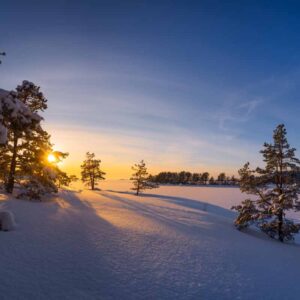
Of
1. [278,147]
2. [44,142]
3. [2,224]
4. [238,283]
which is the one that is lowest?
[238,283]

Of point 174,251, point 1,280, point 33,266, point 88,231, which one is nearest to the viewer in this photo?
point 1,280

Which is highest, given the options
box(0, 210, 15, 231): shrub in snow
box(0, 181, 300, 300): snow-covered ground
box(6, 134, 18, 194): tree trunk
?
box(6, 134, 18, 194): tree trunk

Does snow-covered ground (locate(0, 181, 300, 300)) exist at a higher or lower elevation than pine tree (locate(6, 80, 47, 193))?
lower

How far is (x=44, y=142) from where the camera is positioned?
65.0 ft

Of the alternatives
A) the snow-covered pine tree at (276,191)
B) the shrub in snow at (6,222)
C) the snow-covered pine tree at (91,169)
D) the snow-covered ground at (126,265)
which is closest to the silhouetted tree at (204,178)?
the snow-covered pine tree at (91,169)

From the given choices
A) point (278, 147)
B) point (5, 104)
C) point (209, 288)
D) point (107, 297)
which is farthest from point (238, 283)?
point (278, 147)

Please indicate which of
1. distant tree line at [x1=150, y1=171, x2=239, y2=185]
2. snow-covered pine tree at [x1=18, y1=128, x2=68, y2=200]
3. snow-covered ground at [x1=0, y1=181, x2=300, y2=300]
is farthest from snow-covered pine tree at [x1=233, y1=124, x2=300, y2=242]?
distant tree line at [x1=150, y1=171, x2=239, y2=185]

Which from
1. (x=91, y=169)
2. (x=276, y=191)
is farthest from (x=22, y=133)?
(x=91, y=169)

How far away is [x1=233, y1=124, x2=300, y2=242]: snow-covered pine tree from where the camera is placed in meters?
19.1

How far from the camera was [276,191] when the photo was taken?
2034 cm

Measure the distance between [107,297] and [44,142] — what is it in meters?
16.2

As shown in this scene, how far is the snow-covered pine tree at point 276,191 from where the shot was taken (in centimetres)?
1914

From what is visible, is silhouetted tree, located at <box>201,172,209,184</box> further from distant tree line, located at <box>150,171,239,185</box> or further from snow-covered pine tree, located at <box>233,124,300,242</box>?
snow-covered pine tree, located at <box>233,124,300,242</box>

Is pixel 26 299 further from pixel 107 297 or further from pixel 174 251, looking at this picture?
pixel 174 251
